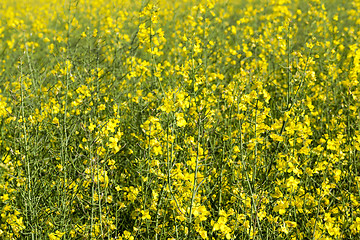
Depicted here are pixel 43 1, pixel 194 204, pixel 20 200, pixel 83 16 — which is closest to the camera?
Result: pixel 194 204

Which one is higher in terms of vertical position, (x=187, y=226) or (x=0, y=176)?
(x=0, y=176)

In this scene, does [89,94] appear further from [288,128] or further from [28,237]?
[288,128]

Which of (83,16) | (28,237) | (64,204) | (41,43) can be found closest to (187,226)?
(64,204)

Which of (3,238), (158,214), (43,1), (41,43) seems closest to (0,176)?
(3,238)

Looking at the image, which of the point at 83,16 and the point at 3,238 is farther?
the point at 83,16

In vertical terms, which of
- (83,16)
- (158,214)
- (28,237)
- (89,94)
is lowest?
(28,237)

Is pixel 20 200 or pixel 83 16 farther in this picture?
pixel 83 16

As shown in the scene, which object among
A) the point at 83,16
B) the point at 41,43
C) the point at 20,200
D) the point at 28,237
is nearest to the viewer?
the point at 28,237

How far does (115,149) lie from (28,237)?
2.94 ft

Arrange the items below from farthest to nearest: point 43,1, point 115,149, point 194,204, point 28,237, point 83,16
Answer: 1. point 43,1
2. point 83,16
3. point 28,237
4. point 115,149
5. point 194,204

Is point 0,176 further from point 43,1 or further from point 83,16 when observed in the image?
point 43,1

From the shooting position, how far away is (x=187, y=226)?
214cm

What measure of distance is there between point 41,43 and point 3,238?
21.8 ft

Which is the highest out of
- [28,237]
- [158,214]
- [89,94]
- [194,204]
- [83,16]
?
[83,16]
